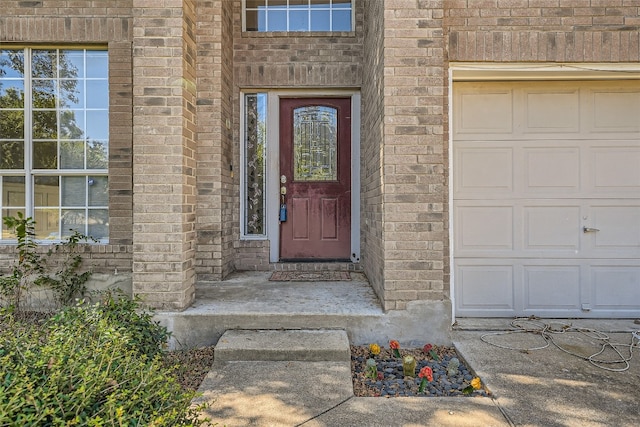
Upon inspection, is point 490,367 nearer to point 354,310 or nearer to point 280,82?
point 354,310

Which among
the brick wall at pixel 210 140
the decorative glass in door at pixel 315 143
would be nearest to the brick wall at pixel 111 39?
the brick wall at pixel 210 140

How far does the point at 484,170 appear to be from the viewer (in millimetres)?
3826

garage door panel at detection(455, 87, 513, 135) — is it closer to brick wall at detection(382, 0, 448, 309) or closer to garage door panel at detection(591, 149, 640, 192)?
brick wall at detection(382, 0, 448, 309)

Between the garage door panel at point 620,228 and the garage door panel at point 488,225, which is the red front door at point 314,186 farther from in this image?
the garage door panel at point 620,228

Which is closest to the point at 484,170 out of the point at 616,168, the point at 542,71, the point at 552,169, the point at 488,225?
the point at 488,225

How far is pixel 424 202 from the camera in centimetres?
314

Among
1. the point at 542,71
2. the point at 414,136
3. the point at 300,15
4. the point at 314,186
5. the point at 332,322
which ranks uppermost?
the point at 300,15

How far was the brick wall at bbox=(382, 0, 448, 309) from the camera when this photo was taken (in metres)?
3.13

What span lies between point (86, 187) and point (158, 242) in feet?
5.29

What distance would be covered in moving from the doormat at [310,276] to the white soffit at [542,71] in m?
2.33

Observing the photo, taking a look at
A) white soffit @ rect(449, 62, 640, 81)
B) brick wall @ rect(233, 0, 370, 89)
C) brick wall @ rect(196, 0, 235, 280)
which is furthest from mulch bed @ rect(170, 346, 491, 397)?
brick wall @ rect(233, 0, 370, 89)

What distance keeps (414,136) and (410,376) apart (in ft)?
5.75

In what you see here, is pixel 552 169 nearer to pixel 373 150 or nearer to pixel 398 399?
pixel 373 150

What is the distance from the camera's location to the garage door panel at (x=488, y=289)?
12.6 ft
